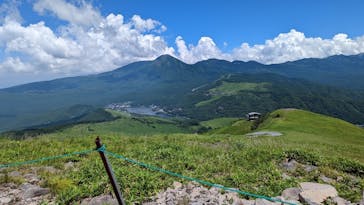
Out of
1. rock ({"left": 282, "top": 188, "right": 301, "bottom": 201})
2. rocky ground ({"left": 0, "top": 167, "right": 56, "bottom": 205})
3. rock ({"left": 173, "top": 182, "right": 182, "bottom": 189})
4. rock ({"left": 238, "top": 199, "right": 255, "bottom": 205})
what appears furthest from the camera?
rock ({"left": 173, "top": 182, "right": 182, "bottom": 189})

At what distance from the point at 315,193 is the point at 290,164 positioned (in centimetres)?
467

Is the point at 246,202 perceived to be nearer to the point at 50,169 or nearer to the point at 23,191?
the point at 23,191

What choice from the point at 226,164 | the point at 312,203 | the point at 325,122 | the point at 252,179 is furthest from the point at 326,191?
the point at 325,122

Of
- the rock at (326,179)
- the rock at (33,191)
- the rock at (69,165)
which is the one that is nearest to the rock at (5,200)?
the rock at (33,191)

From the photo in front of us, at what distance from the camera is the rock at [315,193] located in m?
9.29

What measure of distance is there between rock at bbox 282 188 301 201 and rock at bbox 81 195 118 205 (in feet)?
19.8

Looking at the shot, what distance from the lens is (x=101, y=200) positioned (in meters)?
9.09

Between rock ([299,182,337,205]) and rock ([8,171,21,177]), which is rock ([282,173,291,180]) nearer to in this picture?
rock ([299,182,337,205])

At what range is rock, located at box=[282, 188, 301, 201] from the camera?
9732mm

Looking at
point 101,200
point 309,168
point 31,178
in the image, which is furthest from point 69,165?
point 309,168

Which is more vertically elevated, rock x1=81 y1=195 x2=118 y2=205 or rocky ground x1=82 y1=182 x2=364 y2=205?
rock x1=81 y1=195 x2=118 y2=205

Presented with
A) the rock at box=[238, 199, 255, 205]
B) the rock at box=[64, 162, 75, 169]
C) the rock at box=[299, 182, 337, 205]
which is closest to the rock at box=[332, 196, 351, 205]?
the rock at box=[299, 182, 337, 205]

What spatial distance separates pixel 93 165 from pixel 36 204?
3.38 meters

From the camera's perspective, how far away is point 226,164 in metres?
13.7
